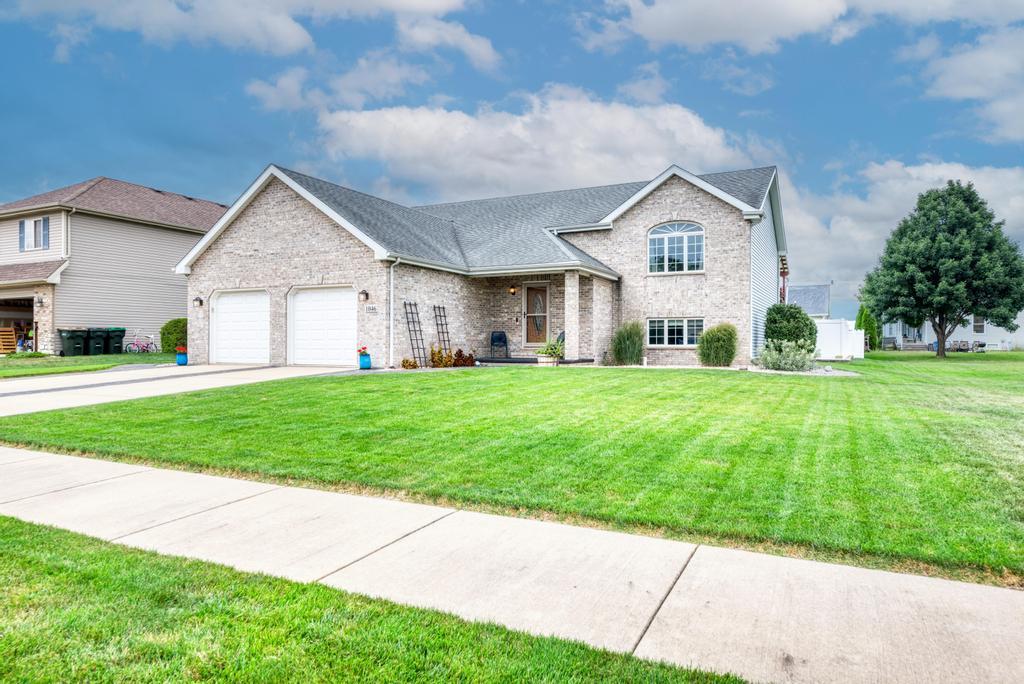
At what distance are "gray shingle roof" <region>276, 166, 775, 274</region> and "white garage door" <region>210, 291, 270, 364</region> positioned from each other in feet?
14.3

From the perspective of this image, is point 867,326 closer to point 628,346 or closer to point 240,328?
point 628,346

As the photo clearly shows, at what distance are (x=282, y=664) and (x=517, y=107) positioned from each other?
77.4 feet

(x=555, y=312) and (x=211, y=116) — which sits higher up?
(x=211, y=116)

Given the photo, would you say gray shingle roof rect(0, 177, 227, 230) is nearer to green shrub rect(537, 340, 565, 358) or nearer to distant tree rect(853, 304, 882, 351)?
green shrub rect(537, 340, 565, 358)

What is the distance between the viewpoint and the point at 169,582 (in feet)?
10.8

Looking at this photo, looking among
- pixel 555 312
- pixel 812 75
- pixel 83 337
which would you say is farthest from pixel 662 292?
pixel 83 337

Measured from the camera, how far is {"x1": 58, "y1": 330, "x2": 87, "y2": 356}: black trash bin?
2389 cm

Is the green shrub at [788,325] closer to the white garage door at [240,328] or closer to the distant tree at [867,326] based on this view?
the white garage door at [240,328]

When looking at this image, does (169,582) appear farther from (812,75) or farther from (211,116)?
(211,116)

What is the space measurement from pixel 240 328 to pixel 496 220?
10266 mm

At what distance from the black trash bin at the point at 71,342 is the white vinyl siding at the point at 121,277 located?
3.57 feet

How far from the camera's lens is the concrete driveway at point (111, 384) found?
10.7 meters

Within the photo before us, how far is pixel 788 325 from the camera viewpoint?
20.6m

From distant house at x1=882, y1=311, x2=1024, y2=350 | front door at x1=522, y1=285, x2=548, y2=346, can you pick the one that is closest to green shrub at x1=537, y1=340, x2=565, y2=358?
front door at x1=522, y1=285, x2=548, y2=346
